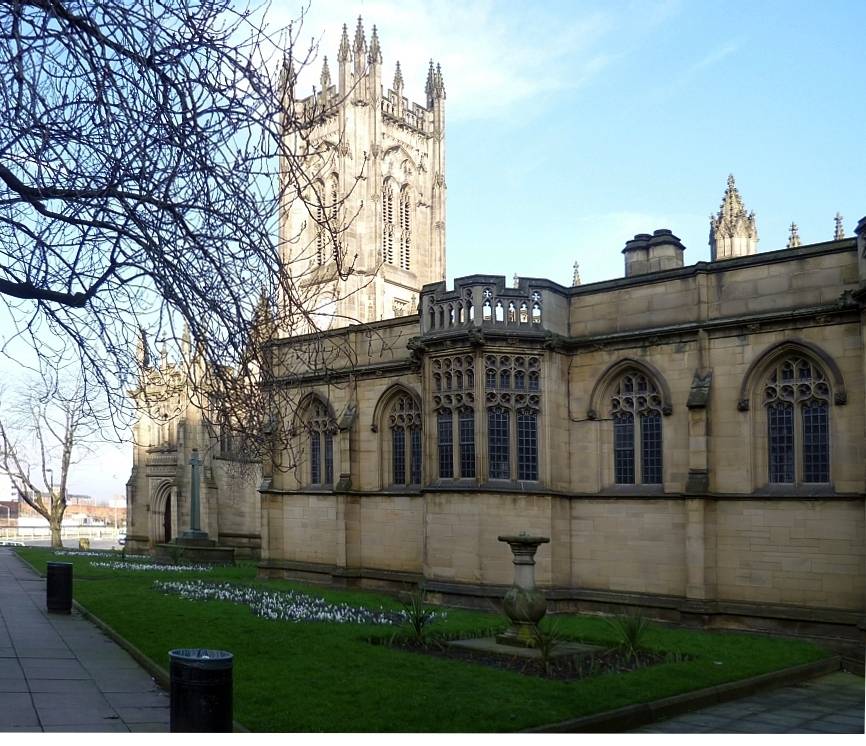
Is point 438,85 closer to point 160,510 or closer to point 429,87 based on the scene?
point 429,87

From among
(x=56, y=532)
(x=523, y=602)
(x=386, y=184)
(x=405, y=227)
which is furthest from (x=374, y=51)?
(x=523, y=602)

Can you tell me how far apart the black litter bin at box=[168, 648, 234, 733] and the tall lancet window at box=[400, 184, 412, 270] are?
65.8 meters

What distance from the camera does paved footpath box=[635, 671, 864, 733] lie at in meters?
11.1

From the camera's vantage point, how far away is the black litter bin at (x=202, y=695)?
891cm

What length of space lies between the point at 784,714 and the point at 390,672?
491cm

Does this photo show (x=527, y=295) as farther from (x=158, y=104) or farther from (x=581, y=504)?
(x=158, y=104)

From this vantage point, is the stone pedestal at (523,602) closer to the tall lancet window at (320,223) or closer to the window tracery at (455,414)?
the window tracery at (455,414)

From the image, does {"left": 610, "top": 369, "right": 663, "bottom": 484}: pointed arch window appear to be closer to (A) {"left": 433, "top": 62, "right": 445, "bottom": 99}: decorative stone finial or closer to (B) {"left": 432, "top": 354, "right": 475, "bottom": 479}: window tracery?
(B) {"left": 432, "top": 354, "right": 475, "bottom": 479}: window tracery

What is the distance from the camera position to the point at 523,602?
602 inches

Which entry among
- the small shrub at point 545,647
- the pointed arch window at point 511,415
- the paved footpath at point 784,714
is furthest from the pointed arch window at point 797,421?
the small shrub at point 545,647

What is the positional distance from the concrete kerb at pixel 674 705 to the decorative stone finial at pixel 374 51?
61010mm

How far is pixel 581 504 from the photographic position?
70.5 feet

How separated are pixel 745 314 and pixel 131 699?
13.3 m
